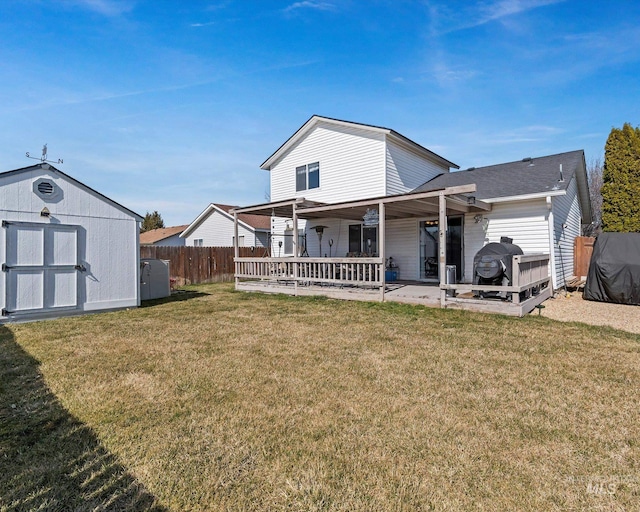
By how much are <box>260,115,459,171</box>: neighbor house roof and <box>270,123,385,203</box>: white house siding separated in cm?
17

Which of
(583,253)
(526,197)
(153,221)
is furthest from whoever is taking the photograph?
(153,221)

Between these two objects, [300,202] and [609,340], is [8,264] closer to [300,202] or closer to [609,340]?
[300,202]

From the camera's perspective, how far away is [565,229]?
11.2 m

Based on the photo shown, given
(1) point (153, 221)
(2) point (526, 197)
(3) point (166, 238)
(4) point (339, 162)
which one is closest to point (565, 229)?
(2) point (526, 197)

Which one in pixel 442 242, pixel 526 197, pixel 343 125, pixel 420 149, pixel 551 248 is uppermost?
pixel 343 125

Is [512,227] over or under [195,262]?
over

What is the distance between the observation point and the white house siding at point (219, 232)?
68.6 ft

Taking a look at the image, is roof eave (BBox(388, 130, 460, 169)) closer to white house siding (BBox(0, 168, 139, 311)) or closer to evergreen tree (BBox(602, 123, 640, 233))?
evergreen tree (BBox(602, 123, 640, 233))

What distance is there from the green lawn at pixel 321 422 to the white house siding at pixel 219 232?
15.6 m

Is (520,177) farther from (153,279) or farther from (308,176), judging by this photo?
(153,279)

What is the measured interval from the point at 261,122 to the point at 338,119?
4.93 meters

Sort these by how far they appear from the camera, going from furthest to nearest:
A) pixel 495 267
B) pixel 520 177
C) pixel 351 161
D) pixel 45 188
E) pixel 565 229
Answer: pixel 351 161 < pixel 565 229 < pixel 520 177 < pixel 495 267 < pixel 45 188

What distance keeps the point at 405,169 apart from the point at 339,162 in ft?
8.13

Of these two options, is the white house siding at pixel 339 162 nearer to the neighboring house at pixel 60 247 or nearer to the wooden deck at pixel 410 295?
the wooden deck at pixel 410 295
